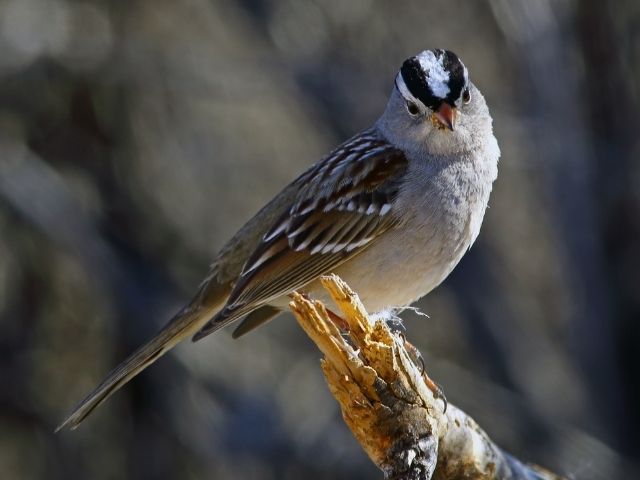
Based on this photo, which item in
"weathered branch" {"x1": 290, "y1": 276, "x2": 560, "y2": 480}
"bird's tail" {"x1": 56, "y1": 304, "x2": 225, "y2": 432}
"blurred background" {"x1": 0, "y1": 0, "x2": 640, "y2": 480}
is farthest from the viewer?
"blurred background" {"x1": 0, "y1": 0, "x2": 640, "y2": 480}

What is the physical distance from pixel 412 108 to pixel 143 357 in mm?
1600

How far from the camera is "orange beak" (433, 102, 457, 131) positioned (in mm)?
5301

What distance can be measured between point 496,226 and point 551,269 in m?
0.66

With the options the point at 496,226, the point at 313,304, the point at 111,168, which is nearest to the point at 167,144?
the point at 111,168

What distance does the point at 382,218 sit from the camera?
5.48 metres

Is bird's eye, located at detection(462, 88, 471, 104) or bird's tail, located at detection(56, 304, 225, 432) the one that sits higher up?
bird's eye, located at detection(462, 88, 471, 104)

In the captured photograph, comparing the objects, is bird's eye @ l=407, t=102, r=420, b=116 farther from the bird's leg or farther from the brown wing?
the bird's leg

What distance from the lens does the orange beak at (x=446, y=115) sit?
5301mm

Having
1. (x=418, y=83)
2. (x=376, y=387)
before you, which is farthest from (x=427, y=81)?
(x=376, y=387)

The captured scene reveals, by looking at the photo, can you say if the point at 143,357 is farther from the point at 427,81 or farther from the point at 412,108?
the point at 427,81

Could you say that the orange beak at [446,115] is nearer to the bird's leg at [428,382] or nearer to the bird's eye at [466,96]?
the bird's eye at [466,96]

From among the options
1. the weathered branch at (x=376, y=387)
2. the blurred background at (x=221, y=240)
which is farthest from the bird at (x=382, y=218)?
the blurred background at (x=221, y=240)

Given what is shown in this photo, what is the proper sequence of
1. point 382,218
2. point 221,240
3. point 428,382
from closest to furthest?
1. point 428,382
2. point 382,218
3. point 221,240

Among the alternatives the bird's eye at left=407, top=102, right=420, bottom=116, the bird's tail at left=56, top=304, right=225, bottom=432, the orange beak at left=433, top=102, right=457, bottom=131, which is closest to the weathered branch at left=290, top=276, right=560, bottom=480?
the orange beak at left=433, top=102, right=457, bottom=131
